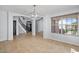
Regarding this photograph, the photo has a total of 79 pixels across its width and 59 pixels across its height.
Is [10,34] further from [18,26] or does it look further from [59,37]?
[59,37]

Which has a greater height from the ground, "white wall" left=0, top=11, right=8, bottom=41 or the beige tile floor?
"white wall" left=0, top=11, right=8, bottom=41

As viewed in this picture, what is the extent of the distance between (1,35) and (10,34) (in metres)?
0.72

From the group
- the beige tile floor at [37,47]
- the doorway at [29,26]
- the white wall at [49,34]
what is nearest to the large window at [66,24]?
the white wall at [49,34]

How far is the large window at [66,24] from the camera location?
222 inches

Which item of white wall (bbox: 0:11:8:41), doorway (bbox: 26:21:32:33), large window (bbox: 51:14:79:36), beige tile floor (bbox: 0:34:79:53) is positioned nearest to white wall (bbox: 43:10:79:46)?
large window (bbox: 51:14:79:36)

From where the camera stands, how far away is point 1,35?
6.31 meters

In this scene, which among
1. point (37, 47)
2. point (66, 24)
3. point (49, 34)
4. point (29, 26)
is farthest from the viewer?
point (29, 26)

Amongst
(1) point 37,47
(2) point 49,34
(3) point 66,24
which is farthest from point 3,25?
(3) point 66,24

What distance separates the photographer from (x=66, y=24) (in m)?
6.37

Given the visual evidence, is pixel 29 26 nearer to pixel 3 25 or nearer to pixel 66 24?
pixel 3 25

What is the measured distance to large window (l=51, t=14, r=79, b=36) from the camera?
564cm

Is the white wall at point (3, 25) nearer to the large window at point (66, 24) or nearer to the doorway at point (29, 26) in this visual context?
the doorway at point (29, 26)

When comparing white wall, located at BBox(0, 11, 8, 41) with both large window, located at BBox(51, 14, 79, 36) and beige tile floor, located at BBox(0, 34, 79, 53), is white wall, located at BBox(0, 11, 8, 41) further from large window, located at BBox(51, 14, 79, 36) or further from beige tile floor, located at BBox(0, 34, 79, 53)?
large window, located at BBox(51, 14, 79, 36)
